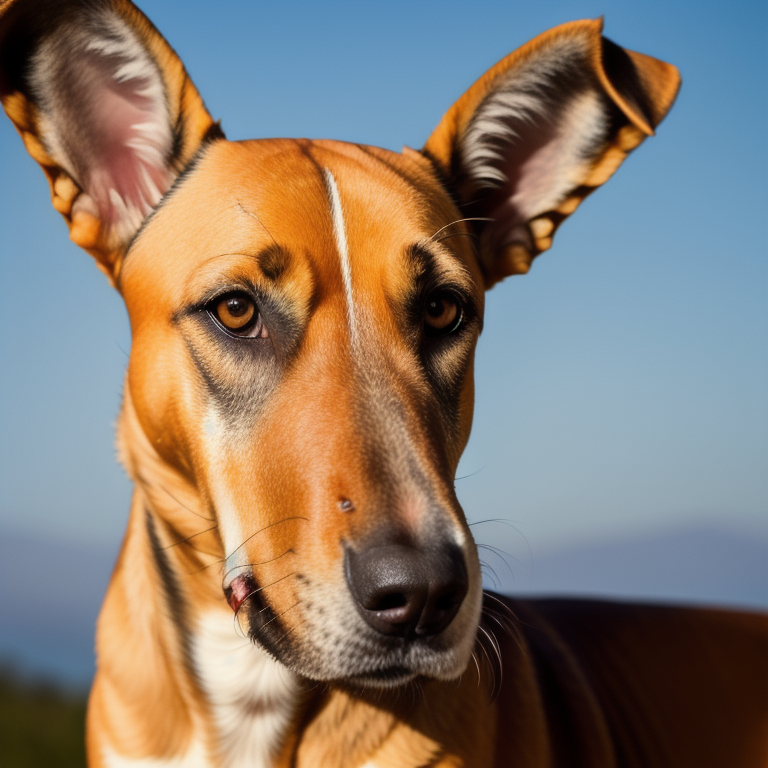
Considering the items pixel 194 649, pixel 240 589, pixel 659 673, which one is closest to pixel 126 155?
pixel 240 589

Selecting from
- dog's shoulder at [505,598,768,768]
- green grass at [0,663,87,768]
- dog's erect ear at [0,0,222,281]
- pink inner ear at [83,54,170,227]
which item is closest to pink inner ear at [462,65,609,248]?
dog's erect ear at [0,0,222,281]

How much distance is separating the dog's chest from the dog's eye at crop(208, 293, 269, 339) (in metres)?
1.10

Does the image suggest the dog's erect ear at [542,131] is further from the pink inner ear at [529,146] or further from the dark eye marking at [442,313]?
the dark eye marking at [442,313]

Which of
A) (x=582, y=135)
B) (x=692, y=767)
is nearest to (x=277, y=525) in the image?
(x=582, y=135)

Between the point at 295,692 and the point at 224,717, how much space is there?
309mm

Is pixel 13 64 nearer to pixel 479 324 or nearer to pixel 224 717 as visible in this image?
pixel 479 324

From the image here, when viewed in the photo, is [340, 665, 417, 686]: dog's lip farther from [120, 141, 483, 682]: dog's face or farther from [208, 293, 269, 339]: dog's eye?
[208, 293, 269, 339]: dog's eye

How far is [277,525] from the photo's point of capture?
2.57m

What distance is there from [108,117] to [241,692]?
2442 mm

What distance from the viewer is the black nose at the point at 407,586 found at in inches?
87.4

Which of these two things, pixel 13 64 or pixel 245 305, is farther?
pixel 13 64

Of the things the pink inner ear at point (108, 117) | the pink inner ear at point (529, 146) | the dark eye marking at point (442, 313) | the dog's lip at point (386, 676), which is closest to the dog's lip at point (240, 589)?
the dog's lip at point (386, 676)

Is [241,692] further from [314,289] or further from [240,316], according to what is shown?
[314,289]

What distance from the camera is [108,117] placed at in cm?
351
